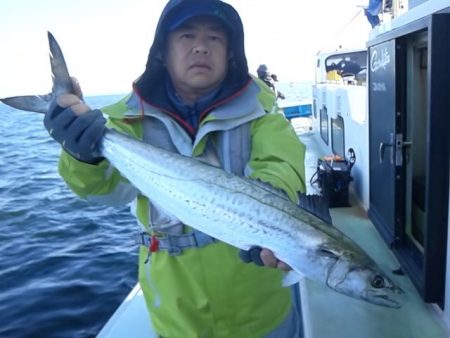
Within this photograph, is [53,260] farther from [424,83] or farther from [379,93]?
[424,83]

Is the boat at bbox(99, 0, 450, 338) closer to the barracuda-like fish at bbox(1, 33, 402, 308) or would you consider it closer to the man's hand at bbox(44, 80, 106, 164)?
the barracuda-like fish at bbox(1, 33, 402, 308)

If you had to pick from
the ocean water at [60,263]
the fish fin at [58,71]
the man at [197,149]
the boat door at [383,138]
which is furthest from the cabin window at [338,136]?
the fish fin at [58,71]

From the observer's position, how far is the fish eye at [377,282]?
5.62 feet

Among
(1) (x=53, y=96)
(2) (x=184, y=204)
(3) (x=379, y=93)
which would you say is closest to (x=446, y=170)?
(3) (x=379, y=93)

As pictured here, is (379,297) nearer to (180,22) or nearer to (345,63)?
(180,22)

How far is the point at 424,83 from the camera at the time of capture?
→ 410 centimetres

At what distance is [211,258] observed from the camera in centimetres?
218

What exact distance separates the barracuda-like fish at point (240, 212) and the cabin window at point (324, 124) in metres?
7.92

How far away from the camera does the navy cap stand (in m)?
2.28

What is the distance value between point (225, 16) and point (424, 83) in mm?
2481

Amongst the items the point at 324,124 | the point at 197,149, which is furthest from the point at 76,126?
the point at 324,124

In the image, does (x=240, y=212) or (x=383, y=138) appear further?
(x=383, y=138)

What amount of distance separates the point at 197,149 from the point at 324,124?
8046 millimetres

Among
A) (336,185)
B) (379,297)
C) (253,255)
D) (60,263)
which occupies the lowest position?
(60,263)
